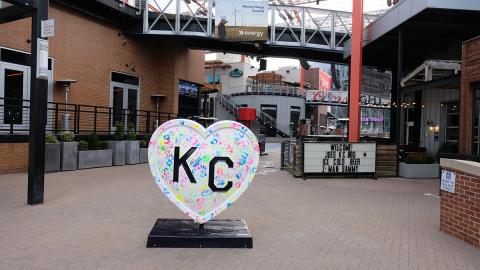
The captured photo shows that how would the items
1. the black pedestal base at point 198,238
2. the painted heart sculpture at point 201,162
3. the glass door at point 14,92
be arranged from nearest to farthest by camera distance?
1. the black pedestal base at point 198,238
2. the painted heart sculpture at point 201,162
3. the glass door at point 14,92

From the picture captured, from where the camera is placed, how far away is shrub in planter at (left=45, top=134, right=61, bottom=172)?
12.8m

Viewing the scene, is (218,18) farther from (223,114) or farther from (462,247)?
(223,114)

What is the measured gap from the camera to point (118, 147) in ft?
52.6

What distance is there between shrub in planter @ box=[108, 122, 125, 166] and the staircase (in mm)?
28011

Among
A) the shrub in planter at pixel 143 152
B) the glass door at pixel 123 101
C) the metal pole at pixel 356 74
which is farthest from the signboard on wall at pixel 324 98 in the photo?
the shrub in planter at pixel 143 152

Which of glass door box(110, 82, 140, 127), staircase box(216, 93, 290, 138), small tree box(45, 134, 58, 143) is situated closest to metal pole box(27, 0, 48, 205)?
small tree box(45, 134, 58, 143)

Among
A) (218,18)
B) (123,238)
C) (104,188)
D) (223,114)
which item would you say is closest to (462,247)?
(123,238)

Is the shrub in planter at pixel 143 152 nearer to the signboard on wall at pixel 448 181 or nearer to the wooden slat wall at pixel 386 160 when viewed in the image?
the wooden slat wall at pixel 386 160

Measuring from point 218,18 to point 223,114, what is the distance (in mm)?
25894

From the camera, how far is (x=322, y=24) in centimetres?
2306

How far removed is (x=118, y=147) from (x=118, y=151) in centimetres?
15

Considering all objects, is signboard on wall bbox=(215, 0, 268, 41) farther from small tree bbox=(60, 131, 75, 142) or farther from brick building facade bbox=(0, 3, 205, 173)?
small tree bbox=(60, 131, 75, 142)

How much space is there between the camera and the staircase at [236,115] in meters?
44.2

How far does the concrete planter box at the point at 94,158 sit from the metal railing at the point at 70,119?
46.3 inches
